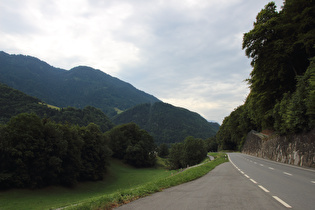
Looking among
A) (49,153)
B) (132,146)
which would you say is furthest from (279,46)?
(132,146)

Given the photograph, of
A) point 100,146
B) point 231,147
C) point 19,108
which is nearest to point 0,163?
point 100,146

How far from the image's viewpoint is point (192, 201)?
7047mm

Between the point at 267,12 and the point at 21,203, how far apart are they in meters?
40.9

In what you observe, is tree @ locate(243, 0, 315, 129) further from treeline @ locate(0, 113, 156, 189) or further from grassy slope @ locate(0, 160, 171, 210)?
treeline @ locate(0, 113, 156, 189)

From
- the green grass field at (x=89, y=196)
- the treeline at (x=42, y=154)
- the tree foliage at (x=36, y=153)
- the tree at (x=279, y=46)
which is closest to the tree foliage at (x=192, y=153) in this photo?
the green grass field at (x=89, y=196)

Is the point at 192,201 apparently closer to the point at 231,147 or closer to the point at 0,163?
the point at 0,163

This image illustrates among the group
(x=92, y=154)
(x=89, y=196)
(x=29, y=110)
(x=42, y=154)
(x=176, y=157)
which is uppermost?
(x=29, y=110)

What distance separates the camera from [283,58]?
86.0ft

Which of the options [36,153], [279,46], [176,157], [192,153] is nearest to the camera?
[279,46]

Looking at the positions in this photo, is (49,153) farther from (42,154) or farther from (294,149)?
(294,149)

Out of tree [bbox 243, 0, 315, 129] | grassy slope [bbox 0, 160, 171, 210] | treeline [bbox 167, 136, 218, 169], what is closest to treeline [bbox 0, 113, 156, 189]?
grassy slope [bbox 0, 160, 171, 210]

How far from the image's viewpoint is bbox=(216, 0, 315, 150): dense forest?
2225 cm

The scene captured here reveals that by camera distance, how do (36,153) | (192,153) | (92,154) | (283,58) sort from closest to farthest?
(283,58) < (36,153) < (92,154) < (192,153)

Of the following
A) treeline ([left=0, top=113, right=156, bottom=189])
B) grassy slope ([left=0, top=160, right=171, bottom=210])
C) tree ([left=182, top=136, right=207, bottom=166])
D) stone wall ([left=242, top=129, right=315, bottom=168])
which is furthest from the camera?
tree ([left=182, top=136, right=207, bottom=166])
